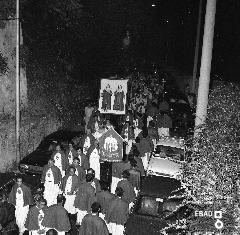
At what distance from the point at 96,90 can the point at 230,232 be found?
20806 mm

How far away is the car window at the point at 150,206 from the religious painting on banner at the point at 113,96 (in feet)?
24.7

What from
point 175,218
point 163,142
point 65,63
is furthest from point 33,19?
point 175,218

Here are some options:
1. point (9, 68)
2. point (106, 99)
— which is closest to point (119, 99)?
point (106, 99)

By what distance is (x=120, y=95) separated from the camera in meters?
16.4

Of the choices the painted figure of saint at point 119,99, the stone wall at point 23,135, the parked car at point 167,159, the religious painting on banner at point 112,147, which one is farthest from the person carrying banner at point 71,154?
the painted figure of saint at point 119,99

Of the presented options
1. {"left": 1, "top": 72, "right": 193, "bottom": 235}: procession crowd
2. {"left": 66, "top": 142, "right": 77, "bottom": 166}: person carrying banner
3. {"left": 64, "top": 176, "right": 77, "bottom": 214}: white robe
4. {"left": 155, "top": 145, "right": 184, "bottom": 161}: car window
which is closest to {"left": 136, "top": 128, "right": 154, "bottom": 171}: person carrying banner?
{"left": 1, "top": 72, "right": 193, "bottom": 235}: procession crowd

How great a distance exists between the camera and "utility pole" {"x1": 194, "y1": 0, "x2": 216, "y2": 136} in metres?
11.2

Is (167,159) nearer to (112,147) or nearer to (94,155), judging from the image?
(112,147)

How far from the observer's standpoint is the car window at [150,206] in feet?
28.9

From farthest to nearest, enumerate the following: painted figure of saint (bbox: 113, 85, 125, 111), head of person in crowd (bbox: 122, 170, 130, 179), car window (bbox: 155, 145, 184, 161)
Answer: painted figure of saint (bbox: 113, 85, 125, 111) → car window (bbox: 155, 145, 184, 161) → head of person in crowd (bbox: 122, 170, 130, 179)

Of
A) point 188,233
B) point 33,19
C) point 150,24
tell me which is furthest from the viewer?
point 150,24

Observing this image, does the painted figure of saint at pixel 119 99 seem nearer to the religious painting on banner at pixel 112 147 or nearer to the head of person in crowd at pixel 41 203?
the religious painting on banner at pixel 112 147

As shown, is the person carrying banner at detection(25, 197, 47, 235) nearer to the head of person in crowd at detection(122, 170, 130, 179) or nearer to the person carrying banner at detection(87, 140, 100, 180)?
the head of person in crowd at detection(122, 170, 130, 179)

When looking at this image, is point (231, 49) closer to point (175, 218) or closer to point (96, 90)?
point (96, 90)
